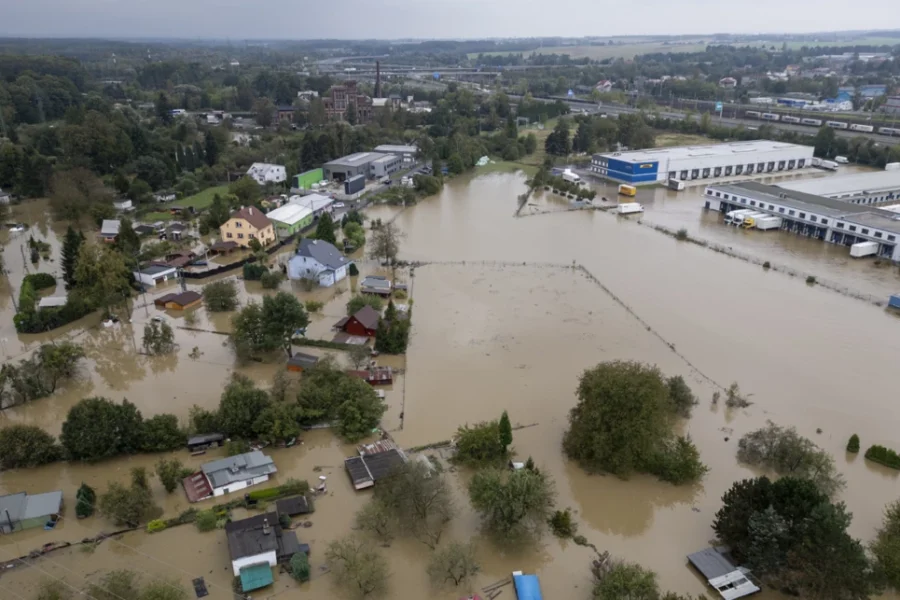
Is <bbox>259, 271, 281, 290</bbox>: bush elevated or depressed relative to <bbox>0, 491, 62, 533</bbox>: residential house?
elevated

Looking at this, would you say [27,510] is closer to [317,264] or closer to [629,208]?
[317,264]

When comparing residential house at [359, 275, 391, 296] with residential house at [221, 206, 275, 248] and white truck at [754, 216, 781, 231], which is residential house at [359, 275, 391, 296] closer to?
Answer: residential house at [221, 206, 275, 248]

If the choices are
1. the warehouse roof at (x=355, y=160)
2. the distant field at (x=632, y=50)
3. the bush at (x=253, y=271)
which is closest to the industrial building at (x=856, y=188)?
the warehouse roof at (x=355, y=160)

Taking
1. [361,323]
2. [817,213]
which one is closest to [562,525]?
[361,323]

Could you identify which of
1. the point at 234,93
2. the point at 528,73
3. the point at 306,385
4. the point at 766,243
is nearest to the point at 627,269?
the point at 766,243

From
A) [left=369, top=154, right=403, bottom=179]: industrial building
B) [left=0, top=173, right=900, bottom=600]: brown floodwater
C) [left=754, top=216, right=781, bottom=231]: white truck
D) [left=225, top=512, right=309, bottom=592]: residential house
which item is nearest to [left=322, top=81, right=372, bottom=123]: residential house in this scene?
[left=369, top=154, right=403, bottom=179]: industrial building

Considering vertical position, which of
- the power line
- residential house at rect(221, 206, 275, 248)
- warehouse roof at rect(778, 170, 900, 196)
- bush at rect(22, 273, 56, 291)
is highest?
warehouse roof at rect(778, 170, 900, 196)

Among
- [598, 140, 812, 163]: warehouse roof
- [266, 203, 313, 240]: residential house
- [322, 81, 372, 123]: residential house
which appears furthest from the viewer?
[322, 81, 372, 123]: residential house

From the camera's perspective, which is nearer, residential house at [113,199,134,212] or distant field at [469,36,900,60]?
residential house at [113,199,134,212]
